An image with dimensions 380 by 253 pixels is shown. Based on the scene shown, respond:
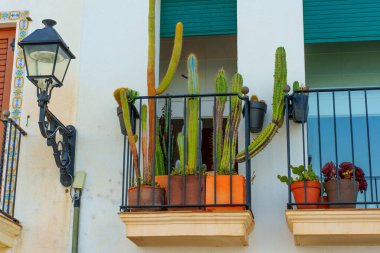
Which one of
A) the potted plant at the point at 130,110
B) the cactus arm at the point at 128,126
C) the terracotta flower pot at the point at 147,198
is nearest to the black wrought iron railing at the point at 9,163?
the potted plant at the point at 130,110

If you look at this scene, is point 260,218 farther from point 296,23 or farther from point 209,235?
point 296,23

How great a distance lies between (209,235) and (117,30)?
281 cm

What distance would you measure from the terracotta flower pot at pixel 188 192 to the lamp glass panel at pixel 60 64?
1.50 meters

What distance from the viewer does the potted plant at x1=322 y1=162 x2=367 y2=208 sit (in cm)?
796

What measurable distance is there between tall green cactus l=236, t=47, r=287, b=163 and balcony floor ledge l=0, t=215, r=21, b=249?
7.89 feet

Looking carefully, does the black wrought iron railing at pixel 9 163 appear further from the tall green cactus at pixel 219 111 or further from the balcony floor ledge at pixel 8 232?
the tall green cactus at pixel 219 111

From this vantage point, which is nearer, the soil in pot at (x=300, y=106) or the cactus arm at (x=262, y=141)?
the cactus arm at (x=262, y=141)

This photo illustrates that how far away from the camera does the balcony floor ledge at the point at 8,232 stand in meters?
8.47

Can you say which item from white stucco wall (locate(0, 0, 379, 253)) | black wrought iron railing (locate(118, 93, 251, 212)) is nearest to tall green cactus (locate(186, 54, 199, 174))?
black wrought iron railing (locate(118, 93, 251, 212))

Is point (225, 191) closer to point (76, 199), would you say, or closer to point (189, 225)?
point (189, 225)

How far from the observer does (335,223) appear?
7.71m

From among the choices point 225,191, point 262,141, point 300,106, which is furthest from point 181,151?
point 300,106

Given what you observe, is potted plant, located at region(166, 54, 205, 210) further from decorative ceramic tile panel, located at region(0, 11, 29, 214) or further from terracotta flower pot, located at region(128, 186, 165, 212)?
decorative ceramic tile panel, located at region(0, 11, 29, 214)

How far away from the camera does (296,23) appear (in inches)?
357
